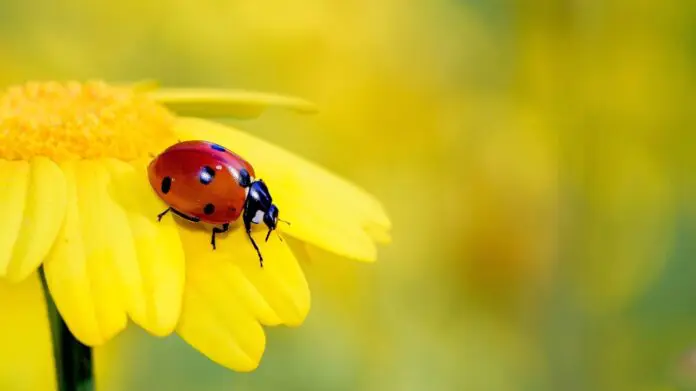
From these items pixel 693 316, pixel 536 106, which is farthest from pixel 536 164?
pixel 693 316

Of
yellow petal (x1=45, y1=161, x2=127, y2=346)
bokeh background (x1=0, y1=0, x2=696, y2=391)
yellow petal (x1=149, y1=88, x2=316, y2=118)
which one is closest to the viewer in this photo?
yellow petal (x1=45, y1=161, x2=127, y2=346)

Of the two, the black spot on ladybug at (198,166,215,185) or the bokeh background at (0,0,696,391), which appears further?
the bokeh background at (0,0,696,391)

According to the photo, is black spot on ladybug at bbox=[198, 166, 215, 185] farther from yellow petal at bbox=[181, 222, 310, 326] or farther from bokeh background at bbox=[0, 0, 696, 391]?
bokeh background at bbox=[0, 0, 696, 391]

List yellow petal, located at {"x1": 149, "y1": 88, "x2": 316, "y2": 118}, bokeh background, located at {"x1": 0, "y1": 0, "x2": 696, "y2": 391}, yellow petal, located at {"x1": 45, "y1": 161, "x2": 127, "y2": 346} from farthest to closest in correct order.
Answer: bokeh background, located at {"x1": 0, "y1": 0, "x2": 696, "y2": 391}
yellow petal, located at {"x1": 149, "y1": 88, "x2": 316, "y2": 118}
yellow petal, located at {"x1": 45, "y1": 161, "x2": 127, "y2": 346}

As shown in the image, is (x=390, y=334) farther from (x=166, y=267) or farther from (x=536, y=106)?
(x=166, y=267)

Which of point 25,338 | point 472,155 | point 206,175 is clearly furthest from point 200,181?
point 472,155

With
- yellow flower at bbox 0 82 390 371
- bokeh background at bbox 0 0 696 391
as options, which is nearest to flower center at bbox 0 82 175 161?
yellow flower at bbox 0 82 390 371

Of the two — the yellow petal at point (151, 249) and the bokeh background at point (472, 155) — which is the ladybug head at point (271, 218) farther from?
the bokeh background at point (472, 155)
